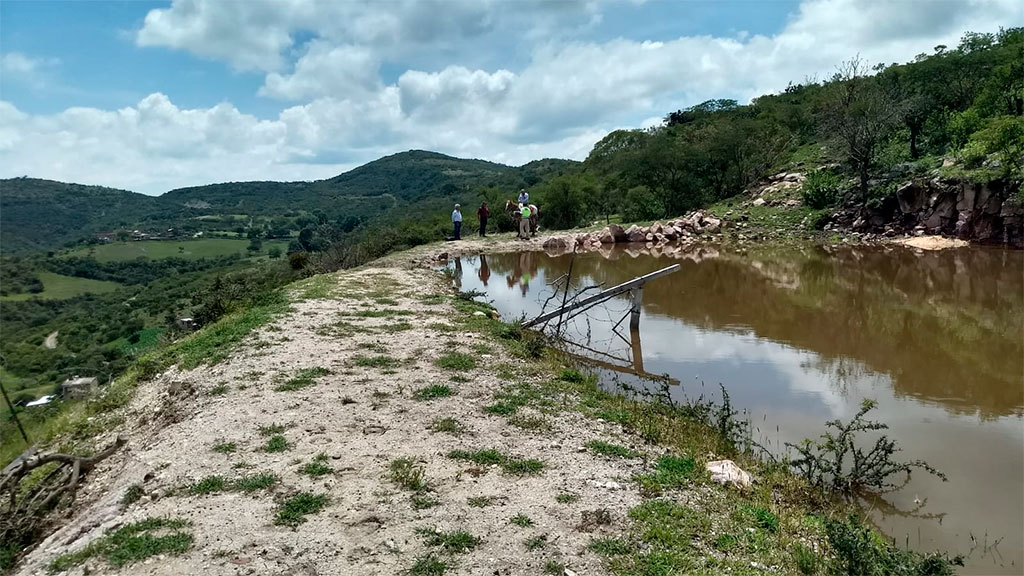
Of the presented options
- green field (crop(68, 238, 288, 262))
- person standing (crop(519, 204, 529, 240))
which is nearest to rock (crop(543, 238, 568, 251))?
person standing (crop(519, 204, 529, 240))

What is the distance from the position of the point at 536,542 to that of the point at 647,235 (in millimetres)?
27243

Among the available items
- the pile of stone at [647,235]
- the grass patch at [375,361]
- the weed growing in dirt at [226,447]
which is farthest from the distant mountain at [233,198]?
the weed growing in dirt at [226,447]

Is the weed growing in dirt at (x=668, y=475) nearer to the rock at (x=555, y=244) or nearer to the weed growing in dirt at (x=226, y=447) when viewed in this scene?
the weed growing in dirt at (x=226, y=447)

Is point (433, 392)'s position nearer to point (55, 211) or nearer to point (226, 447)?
point (226, 447)

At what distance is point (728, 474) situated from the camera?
19.8 ft

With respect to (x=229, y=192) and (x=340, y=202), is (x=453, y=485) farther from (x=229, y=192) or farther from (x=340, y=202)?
(x=229, y=192)

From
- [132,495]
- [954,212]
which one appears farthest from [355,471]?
[954,212]

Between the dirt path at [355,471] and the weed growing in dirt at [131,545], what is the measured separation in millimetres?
70

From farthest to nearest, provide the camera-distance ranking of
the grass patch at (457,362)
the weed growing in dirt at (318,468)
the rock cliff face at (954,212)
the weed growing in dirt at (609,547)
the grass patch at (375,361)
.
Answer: the rock cliff face at (954,212), the grass patch at (375,361), the grass patch at (457,362), the weed growing in dirt at (318,468), the weed growing in dirt at (609,547)

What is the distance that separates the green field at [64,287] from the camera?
73.7m

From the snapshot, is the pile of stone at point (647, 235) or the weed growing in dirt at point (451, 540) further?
the pile of stone at point (647, 235)

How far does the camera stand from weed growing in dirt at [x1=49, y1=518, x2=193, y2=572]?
4703mm

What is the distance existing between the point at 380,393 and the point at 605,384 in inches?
157

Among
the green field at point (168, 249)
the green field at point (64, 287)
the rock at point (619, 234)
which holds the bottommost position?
the green field at point (64, 287)
